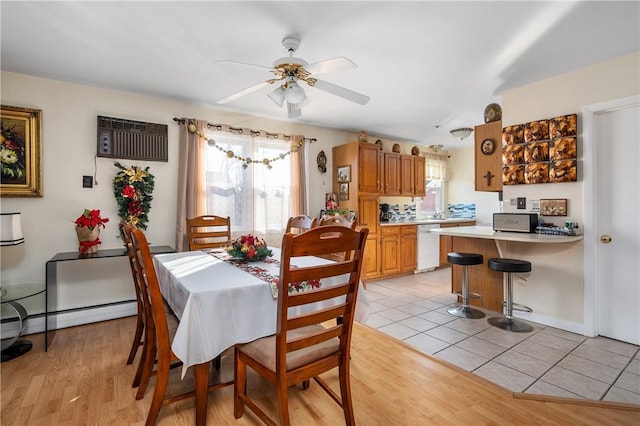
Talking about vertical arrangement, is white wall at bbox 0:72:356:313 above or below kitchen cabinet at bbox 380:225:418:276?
above

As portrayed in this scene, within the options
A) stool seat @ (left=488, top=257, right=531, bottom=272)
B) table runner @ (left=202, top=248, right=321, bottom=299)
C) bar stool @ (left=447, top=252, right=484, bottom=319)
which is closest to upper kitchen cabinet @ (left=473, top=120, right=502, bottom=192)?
bar stool @ (left=447, top=252, right=484, bottom=319)

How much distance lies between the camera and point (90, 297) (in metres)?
3.33

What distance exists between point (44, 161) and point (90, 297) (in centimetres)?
147

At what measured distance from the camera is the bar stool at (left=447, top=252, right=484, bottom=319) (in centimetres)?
332

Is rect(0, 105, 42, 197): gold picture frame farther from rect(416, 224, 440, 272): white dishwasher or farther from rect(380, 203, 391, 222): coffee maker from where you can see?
rect(416, 224, 440, 272): white dishwasher

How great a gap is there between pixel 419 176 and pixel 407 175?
0.40 m

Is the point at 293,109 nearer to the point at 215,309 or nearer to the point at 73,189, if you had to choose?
the point at 215,309

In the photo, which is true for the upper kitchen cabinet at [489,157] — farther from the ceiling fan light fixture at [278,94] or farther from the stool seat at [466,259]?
the ceiling fan light fixture at [278,94]

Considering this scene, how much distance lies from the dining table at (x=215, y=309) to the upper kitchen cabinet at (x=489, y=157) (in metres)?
2.86

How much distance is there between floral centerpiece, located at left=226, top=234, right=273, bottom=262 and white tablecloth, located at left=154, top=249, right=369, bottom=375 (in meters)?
0.26

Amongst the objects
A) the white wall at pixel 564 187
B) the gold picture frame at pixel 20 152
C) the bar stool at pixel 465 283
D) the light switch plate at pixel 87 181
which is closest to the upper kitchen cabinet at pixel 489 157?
the white wall at pixel 564 187

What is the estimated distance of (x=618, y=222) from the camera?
9.26ft

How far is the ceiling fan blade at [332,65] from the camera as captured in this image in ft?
6.53

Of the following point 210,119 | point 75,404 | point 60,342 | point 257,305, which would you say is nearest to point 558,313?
point 257,305
